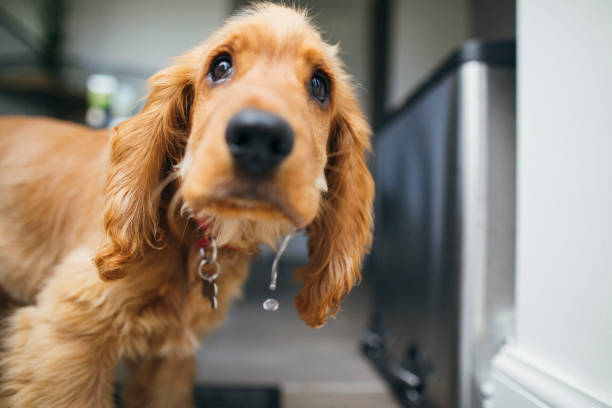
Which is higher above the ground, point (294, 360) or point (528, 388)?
point (528, 388)

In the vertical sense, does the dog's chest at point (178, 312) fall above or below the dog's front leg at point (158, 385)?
above

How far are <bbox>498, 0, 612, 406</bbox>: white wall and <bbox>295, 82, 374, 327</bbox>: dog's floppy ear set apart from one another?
441 millimetres

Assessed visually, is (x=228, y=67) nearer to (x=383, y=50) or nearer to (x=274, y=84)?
(x=274, y=84)

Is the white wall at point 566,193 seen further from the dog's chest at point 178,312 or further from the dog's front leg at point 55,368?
the dog's front leg at point 55,368

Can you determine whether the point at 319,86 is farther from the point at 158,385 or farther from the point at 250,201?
the point at 158,385

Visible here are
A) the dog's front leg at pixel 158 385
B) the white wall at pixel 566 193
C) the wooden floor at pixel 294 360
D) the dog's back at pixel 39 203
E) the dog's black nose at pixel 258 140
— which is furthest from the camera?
the wooden floor at pixel 294 360

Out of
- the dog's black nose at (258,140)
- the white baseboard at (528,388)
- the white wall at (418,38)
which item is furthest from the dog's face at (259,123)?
the white wall at (418,38)

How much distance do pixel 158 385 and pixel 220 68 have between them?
3.72 feet

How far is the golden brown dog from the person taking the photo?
65cm

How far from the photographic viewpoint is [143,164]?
88 centimetres

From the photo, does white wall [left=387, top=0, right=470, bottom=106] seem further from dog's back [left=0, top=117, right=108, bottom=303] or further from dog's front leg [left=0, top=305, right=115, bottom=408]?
dog's front leg [left=0, top=305, right=115, bottom=408]

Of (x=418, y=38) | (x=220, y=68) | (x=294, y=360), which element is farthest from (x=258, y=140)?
(x=418, y=38)

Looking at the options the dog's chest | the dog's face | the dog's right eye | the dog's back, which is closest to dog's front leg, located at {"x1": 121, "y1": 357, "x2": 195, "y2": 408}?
the dog's chest

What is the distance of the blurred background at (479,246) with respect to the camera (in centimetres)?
77
